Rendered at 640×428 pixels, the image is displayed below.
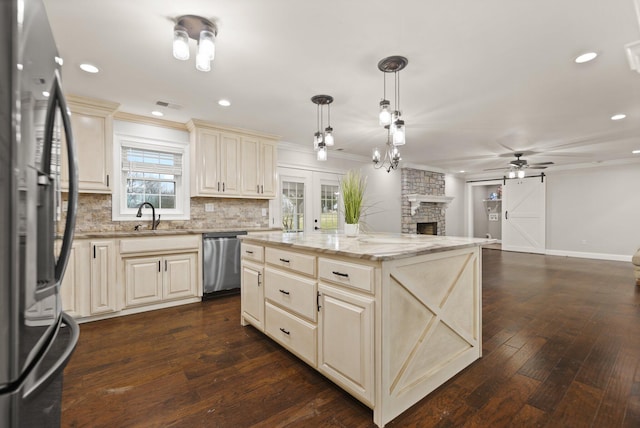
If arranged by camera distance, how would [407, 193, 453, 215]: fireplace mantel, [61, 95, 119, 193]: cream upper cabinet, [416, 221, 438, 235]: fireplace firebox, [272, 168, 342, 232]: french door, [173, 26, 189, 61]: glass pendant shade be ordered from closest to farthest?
[173, 26, 189, 61]: glass pendant shade → [61, 95, 119, 193]: cream upper cabinet → [272, 168, 342, 232]: french door → [407, 193, 453, 215]: fireplace mantel → [416, 221, 438, 235]: fireplace firebox

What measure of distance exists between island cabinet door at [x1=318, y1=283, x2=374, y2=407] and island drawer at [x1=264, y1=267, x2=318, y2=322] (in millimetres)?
91

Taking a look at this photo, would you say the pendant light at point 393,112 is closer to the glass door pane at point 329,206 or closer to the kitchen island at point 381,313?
the kitchen island at point 381,313

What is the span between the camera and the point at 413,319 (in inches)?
67.4

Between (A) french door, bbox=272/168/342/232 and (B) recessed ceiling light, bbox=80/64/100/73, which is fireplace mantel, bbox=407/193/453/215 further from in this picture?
(B) recessed ceiling light, bbox=80/64/100/73

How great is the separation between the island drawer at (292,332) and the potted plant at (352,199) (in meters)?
0.89

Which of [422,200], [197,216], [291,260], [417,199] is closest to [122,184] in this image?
[197,216]

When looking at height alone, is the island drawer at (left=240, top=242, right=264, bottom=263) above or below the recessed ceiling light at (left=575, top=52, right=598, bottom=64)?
below

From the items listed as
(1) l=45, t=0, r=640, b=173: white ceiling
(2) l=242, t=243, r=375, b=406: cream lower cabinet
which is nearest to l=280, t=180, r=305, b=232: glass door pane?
(1) l=45, t=0, r=640, b=173: white ceiling

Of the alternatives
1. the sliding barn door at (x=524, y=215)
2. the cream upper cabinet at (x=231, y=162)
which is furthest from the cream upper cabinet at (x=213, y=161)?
the sliding barn door at (x=524, y=215)

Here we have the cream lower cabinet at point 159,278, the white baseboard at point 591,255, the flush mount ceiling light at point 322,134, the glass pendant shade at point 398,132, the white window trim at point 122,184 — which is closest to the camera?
the glass pendant shade at point 398,132

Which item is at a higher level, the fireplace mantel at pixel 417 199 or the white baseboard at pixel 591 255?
the fireplace mantel at pixel 417 199

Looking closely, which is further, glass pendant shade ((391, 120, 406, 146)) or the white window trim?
the white window trim

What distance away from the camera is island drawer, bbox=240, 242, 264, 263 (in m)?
2.55

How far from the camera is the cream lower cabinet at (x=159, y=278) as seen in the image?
10.9 feet
